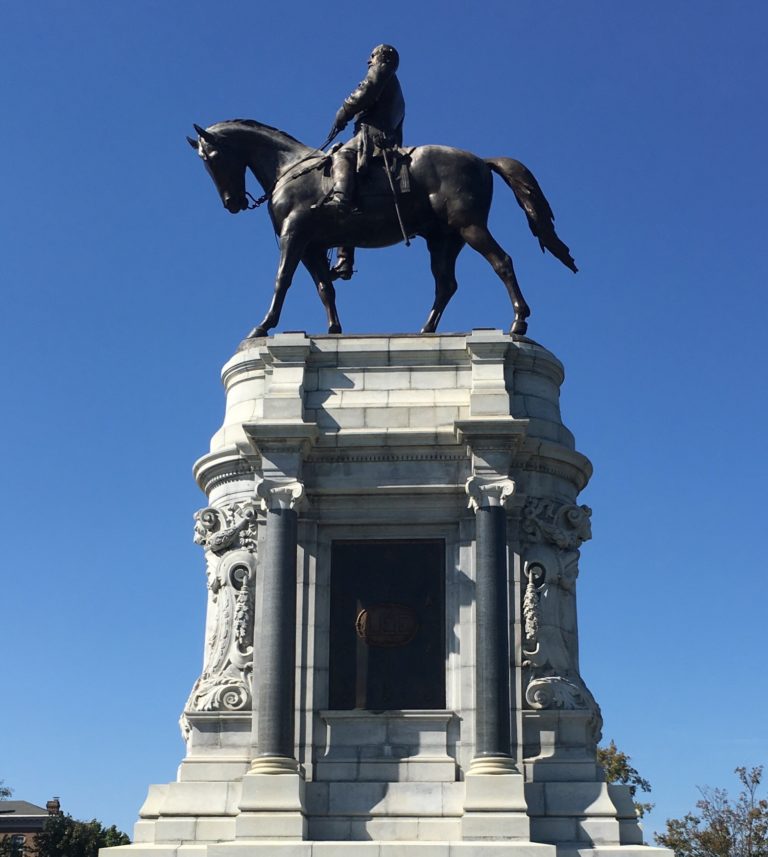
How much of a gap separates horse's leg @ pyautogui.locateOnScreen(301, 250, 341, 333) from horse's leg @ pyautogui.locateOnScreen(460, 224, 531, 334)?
125 inches

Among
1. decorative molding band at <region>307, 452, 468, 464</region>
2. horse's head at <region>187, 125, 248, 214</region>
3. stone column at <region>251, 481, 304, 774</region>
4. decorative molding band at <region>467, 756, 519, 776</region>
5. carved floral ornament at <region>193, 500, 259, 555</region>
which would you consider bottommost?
decorative molding band at <region>467, 756, 519, 776</region>

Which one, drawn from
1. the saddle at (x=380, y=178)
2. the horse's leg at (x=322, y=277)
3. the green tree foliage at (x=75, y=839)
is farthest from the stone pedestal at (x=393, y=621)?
the green tree foliage at (x=75, y=839)

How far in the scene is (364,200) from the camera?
91.1 ft

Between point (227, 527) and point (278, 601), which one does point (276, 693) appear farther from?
point (227, 527)

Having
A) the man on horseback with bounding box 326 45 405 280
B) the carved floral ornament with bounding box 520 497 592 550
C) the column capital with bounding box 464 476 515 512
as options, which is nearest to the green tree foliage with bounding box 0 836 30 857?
the man on horseback with bounding box 326 45 405 280

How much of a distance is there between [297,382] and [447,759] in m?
6.88

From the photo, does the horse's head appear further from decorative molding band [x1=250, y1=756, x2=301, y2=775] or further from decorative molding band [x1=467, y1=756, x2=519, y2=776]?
decorative molding band [x1=467, y1=756, x2=519, y2=776]

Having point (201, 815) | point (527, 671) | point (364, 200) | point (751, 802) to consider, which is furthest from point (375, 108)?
point (751, 802)

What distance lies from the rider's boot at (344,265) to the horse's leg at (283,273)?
210 centimetres

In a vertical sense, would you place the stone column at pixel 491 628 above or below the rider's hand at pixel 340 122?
below

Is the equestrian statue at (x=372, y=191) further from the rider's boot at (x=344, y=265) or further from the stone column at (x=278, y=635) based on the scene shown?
the stone column at (x=278, y=635)

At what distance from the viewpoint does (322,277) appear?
29.2 metres

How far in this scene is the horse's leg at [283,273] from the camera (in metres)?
27.7

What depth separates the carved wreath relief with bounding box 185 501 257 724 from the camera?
2466 centimetres
